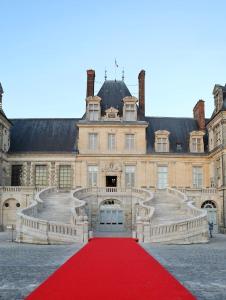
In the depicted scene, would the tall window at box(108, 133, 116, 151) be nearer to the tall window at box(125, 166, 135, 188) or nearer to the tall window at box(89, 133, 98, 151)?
the tall window at box(89, 133, 98, 151)

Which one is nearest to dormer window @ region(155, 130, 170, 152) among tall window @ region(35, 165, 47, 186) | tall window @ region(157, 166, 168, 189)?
tall window @ region(157, 166, 168, 189)

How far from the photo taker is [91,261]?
14.5m

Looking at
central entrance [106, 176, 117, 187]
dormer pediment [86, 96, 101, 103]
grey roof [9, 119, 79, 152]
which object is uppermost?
dormer pediment [86, 96, 101, 103]

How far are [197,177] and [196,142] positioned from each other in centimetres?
328

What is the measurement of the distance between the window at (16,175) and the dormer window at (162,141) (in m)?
12.4

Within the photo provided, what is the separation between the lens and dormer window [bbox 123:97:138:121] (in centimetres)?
3806

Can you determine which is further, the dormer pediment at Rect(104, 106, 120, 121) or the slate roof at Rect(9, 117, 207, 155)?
the slate roof at Rect(9, 117, 207, 155)

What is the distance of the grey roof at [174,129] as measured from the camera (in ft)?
129

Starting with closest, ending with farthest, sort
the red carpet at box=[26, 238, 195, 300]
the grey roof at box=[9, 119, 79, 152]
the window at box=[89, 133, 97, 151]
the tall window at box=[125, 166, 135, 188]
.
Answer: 1. the red carpet at box=[26, 238, 195, 300]
2. the tall window at box=[125, 166, 135, 188]
3. the window at box=[89, 133, 97, 151]
4. the grey roof at box=[9, 119, 79, 152]

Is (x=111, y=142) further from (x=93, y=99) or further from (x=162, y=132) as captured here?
(x=162, y=132)

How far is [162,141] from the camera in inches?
1522

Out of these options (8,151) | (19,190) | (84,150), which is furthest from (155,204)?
(8,151)

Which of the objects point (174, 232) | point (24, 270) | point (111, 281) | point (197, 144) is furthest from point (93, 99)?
point (111, 281)

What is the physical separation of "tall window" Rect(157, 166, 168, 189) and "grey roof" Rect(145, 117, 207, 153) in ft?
6.37
